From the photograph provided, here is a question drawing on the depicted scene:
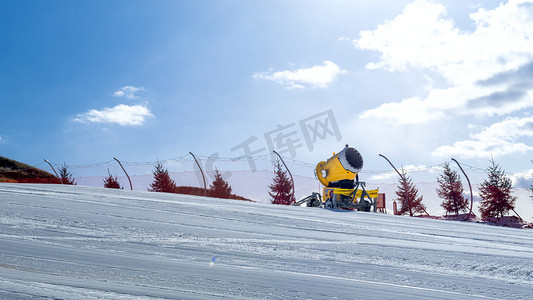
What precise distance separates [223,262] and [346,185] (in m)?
9.34

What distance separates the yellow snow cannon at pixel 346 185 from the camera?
36.3 feet

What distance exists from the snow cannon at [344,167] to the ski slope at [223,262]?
6810 mm

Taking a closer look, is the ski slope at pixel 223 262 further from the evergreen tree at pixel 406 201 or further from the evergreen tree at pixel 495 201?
the evergreen tree at pixel 495 201

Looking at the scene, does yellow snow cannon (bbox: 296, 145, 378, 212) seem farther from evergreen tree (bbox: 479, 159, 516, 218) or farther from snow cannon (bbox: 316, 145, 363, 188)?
evergreen tree (bbox: 479, 159, 516, 218)

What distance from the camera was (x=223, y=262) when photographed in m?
2.56

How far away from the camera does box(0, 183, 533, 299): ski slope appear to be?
195 centimetres

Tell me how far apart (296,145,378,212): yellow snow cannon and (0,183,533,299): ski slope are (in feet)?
21.7

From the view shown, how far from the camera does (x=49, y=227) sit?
3367 mm

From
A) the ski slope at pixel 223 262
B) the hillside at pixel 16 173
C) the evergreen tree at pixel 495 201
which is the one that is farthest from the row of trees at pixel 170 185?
the ski slope at pixel 223 262

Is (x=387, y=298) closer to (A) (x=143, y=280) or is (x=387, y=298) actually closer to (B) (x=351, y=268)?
(B) (x=351, y=268)

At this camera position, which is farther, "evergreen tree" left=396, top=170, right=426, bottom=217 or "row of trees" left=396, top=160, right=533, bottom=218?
"row of trees" left=396, top=160, right=533, bottom=218

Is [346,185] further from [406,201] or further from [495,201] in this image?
[495,201]

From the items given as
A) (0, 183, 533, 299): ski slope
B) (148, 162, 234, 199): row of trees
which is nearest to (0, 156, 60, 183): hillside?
(148, 162, 234, 199): row of trees

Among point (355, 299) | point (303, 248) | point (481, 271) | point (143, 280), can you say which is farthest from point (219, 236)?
point (481, 271)
